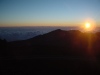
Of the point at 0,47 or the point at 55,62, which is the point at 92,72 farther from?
the point at 0,47

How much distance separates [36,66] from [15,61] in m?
3.29

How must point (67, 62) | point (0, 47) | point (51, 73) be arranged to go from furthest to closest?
1. point (0, 47)
2. point (67, 62)
3. point (51, 73)

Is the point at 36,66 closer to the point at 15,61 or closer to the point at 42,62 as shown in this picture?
the point at 42,62

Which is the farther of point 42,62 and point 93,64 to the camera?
point 42,62

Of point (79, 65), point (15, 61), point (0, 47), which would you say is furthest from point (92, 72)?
point (0, 47)

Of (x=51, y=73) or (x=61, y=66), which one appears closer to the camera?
(x=51, y=73)

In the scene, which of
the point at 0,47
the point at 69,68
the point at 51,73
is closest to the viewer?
the point at 51,73

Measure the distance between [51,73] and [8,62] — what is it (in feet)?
20.9

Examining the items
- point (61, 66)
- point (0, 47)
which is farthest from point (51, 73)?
point (0, 47)

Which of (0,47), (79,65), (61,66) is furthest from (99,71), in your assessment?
(0,47)

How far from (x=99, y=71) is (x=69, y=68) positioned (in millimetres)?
3212

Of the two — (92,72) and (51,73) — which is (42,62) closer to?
(51,73)

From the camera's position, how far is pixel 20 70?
70.9ft

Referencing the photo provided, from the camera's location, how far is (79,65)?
75.4 feet
